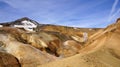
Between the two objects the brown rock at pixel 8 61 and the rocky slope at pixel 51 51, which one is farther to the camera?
the brown rock at pixel 8 61

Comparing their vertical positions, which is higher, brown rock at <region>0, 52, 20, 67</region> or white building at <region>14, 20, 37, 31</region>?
white building at <region>14, 20, 37, 31</region>

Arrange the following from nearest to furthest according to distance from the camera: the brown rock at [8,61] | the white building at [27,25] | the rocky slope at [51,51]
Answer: the rocky slope at [51,51] < the brown rock at [8,61] < the white building at [27,25]

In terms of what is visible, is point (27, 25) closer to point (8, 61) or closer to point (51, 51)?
point (51, 51)

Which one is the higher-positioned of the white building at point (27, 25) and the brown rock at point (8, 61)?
the white building at point (27, 25)

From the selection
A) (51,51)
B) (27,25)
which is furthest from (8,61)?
(27,25)

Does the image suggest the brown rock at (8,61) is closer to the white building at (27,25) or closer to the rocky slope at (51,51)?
the rocky slope at (51,51)

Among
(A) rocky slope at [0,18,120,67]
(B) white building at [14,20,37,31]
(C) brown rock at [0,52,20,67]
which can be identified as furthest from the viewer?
(B) white building at [14,20,37,31]

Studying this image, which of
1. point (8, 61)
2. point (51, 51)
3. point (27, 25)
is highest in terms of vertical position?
point (27, 25)

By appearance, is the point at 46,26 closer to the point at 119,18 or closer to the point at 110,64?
the point at 119,18

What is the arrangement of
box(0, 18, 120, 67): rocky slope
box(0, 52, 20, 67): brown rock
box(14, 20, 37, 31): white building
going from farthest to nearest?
box(14, 20, 37, 31): white building < box(0, 52, 20, 67): brown rock < box(0, 18, 120, 67): rocky slope

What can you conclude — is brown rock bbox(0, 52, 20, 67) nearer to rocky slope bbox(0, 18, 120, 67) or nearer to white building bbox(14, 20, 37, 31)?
rocky slope bbox(0, 18, 120, 67)

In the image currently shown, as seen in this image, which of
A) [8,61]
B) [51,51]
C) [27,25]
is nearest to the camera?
[8,61]

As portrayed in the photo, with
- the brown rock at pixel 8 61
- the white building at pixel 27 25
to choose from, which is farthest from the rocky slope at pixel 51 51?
the white building at pixel 27 25

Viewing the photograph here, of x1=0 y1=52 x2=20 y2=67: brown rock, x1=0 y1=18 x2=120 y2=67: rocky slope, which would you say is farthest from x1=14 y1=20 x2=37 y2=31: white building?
x1=0 y1=52 x2=20 y2=67: brown rock
